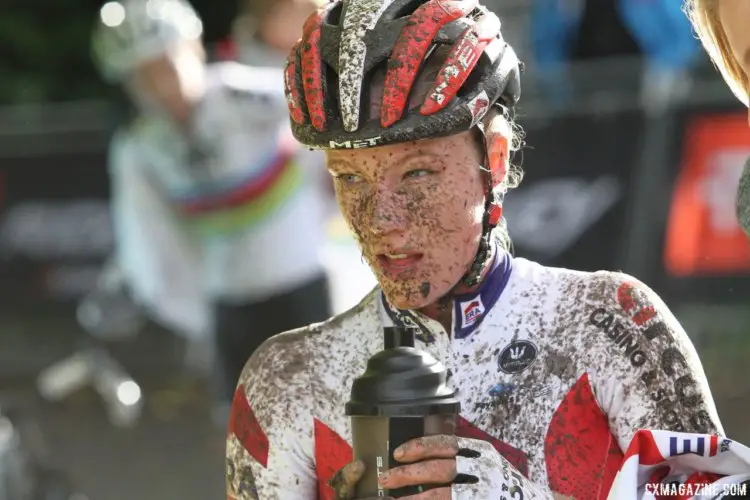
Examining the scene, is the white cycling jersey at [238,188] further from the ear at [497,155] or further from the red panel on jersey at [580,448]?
the red panel on jersey at [580,448]

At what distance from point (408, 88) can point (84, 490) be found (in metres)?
6.84

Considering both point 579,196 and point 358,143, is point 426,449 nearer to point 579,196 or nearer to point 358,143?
point 358,143

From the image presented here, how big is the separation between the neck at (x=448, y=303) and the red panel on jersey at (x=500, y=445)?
255mm

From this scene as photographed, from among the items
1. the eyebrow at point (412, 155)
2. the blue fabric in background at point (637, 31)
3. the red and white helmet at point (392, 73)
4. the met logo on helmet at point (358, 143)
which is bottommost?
the eyebrow at point (412, 155)

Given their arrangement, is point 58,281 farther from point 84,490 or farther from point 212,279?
point 212,279

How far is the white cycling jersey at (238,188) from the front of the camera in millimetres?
8031

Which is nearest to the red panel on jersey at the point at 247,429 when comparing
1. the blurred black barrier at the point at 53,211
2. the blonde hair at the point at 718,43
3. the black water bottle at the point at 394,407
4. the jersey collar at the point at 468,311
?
the jersey collar at the point at 468,311

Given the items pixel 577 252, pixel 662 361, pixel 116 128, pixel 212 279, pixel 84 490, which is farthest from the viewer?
pixel 116 128

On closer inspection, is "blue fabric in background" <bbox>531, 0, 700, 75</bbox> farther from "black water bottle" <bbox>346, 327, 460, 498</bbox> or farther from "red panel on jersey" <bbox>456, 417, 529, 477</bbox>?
"black water bottle" <bbox>346, 327, 460, 498</bbox>

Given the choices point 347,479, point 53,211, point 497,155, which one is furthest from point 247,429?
point 53,211

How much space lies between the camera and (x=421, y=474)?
284 centimetres

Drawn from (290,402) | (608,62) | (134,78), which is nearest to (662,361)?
(290,402)

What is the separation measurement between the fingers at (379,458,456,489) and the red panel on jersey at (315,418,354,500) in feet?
1.66

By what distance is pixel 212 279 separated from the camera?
8211 mm
